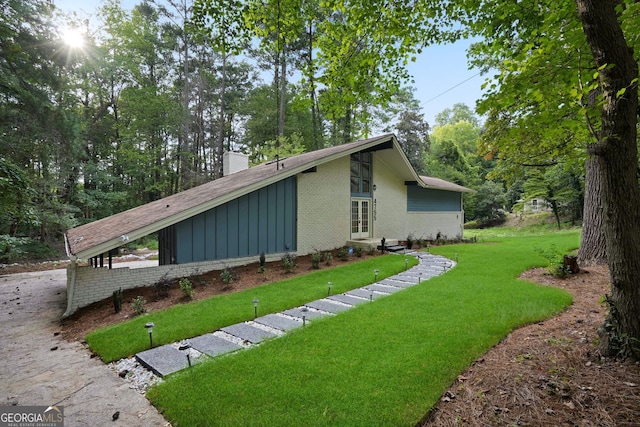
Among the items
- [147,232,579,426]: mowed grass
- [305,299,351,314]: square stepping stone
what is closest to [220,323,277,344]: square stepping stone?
[147,232,579,426]: mowed grass

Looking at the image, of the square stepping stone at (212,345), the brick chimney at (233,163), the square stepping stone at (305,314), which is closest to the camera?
the square stepping stone at (212,345)

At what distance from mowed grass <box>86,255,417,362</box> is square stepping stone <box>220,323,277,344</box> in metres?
0.20

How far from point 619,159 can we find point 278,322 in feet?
15.5

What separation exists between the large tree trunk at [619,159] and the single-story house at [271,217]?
7256 mm

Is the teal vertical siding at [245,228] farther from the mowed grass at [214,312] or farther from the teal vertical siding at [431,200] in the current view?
the teal vertical siding at [431,200]

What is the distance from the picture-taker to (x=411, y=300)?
5.71 m

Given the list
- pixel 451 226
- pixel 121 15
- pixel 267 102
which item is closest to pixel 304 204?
pixel 451 226

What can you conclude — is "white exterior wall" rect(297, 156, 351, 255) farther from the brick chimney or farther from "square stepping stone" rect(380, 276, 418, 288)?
the brick chimney

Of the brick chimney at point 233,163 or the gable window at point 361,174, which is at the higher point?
the brick chimney at point 233,163

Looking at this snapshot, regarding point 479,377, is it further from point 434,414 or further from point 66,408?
point 66,408

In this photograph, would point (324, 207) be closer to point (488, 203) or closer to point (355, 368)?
point (355, 368)

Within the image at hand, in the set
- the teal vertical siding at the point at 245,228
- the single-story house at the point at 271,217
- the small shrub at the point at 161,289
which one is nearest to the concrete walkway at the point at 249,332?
the small shrub at the point at 161,289

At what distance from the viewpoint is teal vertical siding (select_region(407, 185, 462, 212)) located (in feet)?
51.4

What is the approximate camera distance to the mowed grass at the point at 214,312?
4427 mm
